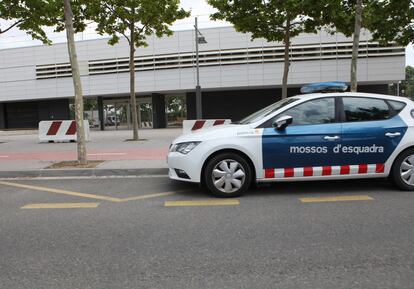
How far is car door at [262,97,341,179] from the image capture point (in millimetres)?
6055

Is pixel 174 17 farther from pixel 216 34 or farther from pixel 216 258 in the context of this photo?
pixel 216 258

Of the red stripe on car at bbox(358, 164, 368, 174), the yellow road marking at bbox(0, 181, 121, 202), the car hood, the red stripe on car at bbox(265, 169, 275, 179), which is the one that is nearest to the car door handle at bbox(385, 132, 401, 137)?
the red stripe on car at bbox(358, 164, 368, 174)

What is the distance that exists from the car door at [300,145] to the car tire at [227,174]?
13.8 inches

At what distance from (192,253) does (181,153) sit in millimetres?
2563

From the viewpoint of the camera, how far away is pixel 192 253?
3857 mm

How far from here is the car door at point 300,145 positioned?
605 cm

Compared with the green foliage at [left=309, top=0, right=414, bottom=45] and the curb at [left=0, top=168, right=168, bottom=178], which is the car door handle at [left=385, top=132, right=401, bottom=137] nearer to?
the curb at [left=0, top=168, right=168, bottom=178]

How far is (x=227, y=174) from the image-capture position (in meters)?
6.06

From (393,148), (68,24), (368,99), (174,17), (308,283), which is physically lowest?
(308,283)

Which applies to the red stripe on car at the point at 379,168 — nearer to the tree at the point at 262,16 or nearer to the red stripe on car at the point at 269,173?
the red stripe on car at the point at 269,173

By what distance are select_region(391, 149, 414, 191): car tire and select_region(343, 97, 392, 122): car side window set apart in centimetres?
68

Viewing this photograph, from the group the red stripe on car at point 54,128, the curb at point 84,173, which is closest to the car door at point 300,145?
the curb at point 84,173

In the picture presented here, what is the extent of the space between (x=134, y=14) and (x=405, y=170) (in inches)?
541

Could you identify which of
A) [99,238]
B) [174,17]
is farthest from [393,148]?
[174,17]
